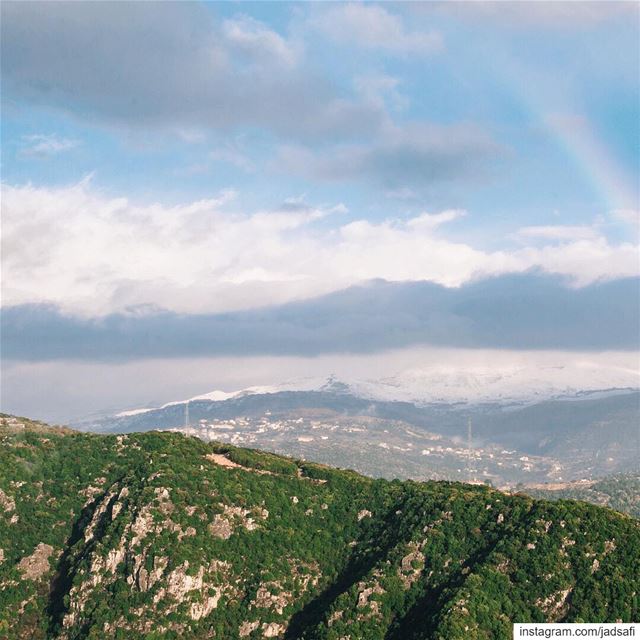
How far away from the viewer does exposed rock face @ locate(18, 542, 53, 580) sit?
181 meters

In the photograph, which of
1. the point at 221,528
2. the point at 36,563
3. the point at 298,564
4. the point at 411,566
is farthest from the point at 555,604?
the point at 36,563

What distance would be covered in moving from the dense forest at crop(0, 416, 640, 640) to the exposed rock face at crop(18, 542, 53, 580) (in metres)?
0.21

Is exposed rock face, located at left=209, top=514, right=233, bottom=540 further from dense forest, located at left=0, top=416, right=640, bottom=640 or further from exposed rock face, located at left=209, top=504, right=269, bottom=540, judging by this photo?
dense forest, located at left=0, top=416, right=640, bottom=640

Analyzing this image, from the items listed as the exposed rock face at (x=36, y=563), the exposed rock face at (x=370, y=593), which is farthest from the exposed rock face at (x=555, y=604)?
the exposed rock face at (x=36, y=563)

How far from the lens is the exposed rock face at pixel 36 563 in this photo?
7136 inches

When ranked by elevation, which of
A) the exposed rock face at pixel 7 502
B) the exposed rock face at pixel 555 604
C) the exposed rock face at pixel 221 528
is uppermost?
the exposed rock face at pixel 7 502

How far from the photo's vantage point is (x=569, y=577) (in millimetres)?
166375

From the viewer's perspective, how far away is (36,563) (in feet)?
603

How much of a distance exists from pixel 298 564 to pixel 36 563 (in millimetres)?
52859

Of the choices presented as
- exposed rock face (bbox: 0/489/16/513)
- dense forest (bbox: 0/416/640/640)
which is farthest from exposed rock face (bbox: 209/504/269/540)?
exposed rock face (bbox: 0/489/16/513)

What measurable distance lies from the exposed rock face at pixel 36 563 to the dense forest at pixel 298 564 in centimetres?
21

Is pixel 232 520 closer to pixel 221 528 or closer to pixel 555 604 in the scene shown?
pixel 221 528

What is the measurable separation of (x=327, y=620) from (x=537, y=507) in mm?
49343

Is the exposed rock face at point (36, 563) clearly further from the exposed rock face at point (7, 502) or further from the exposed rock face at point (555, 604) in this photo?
the exposed rock face at point (555, 604)
